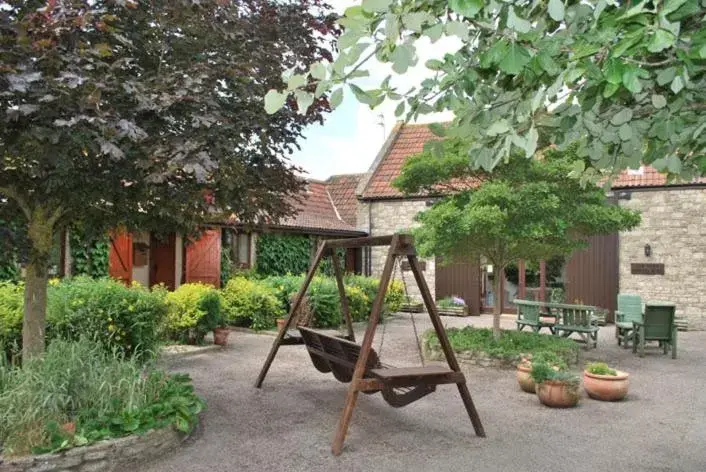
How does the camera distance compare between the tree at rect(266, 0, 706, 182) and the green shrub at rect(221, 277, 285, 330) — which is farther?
the green shrub at rect(221, 277, 285, 330)

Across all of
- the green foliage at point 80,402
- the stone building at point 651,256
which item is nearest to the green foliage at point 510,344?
the stone building at point 651,256

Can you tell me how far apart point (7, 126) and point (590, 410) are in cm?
612

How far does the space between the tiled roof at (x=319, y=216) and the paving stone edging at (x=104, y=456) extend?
34.9ft

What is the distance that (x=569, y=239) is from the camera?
29.7 ft

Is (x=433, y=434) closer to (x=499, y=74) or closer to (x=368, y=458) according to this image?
(x=368, y=458)

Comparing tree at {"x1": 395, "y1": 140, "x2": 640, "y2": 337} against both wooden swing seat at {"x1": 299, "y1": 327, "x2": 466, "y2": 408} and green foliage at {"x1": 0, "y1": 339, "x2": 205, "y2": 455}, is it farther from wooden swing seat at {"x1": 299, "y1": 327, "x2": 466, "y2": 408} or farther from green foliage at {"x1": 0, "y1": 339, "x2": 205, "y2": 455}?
green foliage at {"x1": 0, "y1": 339, "x2": 205, "y2": 455}

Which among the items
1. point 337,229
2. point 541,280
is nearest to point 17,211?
point 337,229

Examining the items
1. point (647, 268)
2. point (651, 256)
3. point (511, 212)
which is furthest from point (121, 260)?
point (651, 256)

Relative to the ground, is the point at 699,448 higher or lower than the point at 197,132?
lower

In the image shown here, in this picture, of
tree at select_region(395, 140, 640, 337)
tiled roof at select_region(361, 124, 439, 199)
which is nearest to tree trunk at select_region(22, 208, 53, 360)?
tree at select_region(395, 140, 640, 337)

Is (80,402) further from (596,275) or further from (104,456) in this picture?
(596,275)

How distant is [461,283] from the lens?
17.2 meters

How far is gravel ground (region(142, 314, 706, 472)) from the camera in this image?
4.46 m

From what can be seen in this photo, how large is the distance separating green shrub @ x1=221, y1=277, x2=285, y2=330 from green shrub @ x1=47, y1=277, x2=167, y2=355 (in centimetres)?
407
